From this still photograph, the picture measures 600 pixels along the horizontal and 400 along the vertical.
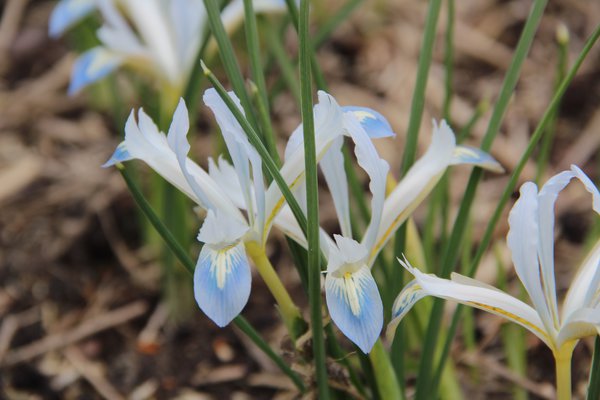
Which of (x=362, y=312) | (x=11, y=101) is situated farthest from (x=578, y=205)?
(x=11, y=101)

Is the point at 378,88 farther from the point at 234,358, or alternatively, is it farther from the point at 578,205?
the point at 234,358

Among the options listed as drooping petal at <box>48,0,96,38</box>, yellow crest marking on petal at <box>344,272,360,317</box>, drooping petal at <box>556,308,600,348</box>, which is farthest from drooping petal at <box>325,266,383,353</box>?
drooping petal at <box>48,0,96,38</box>

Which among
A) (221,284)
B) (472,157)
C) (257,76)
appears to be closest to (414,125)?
(472,157)

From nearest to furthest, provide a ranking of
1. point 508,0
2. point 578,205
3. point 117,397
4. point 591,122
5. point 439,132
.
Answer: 1. point 439,132
2. point 117,397
3. point 578,205
4. point 591,122
5. point 508,0

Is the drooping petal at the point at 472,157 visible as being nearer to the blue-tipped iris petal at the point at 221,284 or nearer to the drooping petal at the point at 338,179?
the drooping petal at the point at 338,179

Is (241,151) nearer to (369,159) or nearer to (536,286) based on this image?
(369,159)

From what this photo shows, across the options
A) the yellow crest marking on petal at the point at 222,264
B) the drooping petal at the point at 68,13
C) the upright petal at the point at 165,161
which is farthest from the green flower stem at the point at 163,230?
the drooping petal at the point at 68,13
